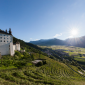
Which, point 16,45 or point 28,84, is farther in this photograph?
point 16,45

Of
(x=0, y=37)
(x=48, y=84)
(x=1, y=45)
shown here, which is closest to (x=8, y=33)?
(x=0, y=37)

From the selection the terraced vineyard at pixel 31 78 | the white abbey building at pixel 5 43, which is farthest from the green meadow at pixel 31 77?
the white abbey building at pixel 5 43

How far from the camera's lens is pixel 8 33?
1681 inches

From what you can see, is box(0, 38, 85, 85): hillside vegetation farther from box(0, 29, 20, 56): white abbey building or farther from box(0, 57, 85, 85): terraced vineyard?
box(0, 29, 20, 56): white abbey building

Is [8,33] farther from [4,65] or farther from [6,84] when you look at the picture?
[6,84]

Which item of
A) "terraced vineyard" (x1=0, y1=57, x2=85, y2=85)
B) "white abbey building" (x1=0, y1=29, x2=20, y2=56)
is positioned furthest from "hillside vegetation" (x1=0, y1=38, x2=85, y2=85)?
"white abbey building" (x1=0, y1=29, x2=20, y2=56)

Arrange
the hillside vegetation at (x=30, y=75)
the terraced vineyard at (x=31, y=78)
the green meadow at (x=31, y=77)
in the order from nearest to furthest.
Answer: the terraced vineyard at (x=31, y=78) < the green meadow at (x=31, y=77) < the hillside vegetation at (x=30, y=75)

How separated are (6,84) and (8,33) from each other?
38.8 meters

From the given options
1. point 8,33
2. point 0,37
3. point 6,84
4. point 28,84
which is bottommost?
point 28,84

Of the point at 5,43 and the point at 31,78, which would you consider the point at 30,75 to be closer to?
the point at 31,78

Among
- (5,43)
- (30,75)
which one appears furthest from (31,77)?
(5,43)

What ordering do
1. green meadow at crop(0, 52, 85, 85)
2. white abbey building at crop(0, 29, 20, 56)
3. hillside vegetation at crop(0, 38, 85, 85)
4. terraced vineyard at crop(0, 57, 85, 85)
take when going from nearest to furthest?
terraced vineyard at crop(0, 57, 85, 85) < green meadow at crop(0, 52, 85, 85) < hillside vegetation at crop(0, 38, 85, 85) < white abbey building at crop(0, 29, 20, 56)

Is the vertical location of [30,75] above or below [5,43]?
below

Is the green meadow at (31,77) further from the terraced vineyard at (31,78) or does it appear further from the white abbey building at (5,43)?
the white abbey building at (5,43)
